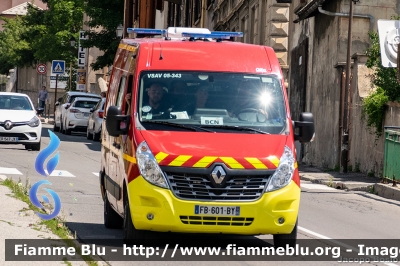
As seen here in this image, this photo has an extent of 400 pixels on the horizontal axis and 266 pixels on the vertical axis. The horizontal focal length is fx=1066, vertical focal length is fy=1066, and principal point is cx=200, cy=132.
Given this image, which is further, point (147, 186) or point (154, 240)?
point (154, 240)

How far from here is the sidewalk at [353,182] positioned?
20.2 m

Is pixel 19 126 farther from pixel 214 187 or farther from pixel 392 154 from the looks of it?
pixel 214 187

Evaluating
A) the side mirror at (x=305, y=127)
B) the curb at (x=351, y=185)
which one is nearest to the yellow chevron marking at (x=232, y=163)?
the side mirror at (x=305, y=127)

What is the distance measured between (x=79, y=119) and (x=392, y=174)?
75.7 ft

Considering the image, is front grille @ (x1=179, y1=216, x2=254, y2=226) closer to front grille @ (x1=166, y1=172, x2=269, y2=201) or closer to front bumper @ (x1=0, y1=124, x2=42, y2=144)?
front grille @ (x1=166, y1=172, x2=269, y2=201)

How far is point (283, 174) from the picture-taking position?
10438 millimetres

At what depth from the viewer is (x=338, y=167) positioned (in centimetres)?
2659

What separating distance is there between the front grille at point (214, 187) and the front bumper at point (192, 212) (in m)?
0.06

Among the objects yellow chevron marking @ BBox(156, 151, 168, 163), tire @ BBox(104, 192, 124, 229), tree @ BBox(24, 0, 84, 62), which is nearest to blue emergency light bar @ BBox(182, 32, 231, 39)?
tire @ BBox(104, 192, 124, 229)

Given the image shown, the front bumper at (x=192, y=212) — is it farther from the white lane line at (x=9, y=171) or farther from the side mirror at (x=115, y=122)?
the white lane line at (x=9, y=171)

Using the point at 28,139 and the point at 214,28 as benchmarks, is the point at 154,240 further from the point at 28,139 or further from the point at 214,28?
the point at 214,28

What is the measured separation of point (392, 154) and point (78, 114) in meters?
22.8

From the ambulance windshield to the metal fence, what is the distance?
379 inches

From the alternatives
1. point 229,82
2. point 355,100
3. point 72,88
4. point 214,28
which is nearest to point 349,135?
point 355,100
